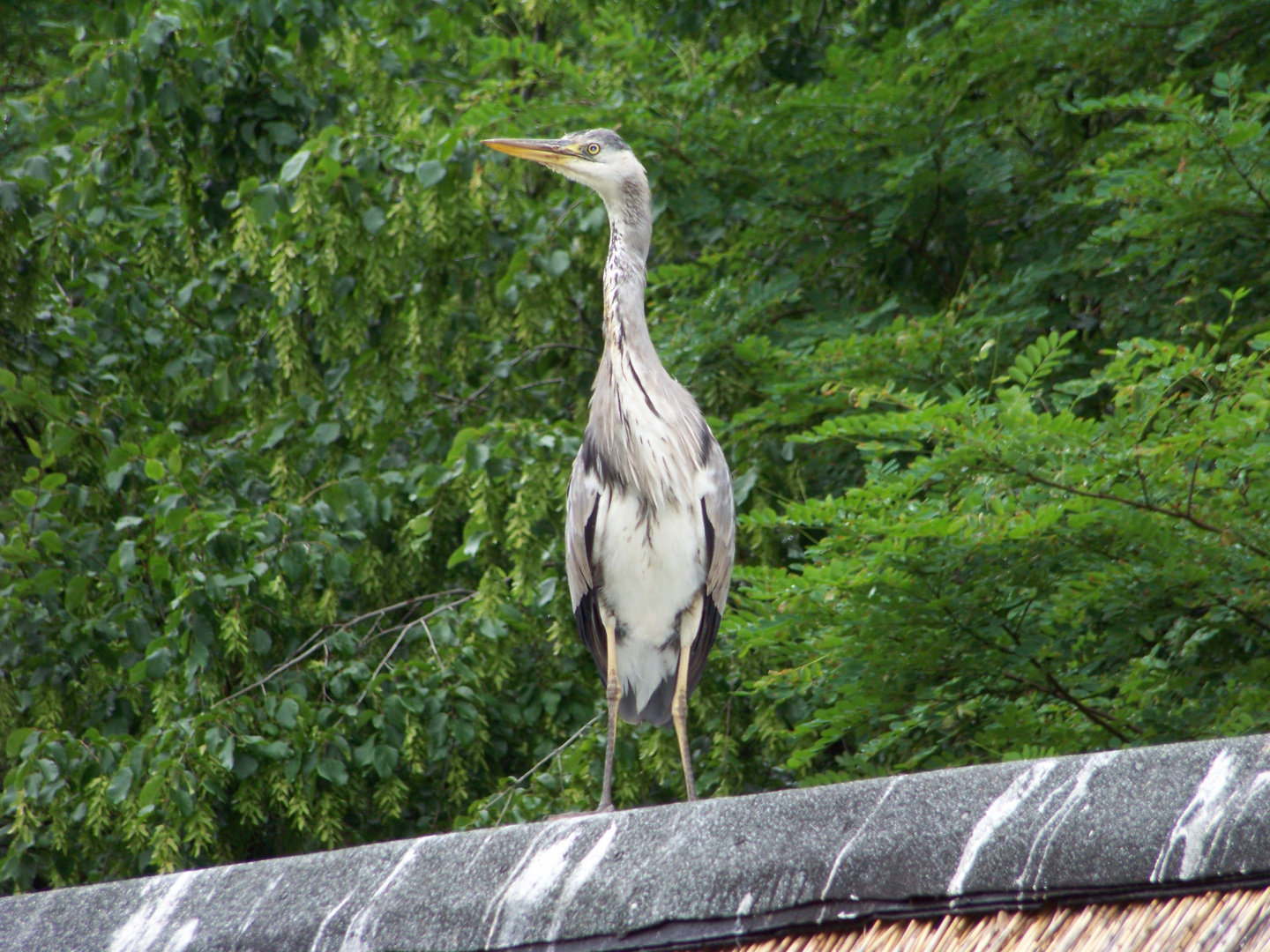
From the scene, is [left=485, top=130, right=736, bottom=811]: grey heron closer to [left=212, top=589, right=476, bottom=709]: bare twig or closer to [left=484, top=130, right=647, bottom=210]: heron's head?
[left=484, top=130, right=647, bottom=210]: heron's head

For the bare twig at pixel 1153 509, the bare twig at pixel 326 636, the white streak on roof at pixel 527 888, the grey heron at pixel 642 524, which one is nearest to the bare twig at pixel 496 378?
the bare twig at pixel 326 636

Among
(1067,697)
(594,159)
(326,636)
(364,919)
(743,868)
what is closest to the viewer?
(743,868)

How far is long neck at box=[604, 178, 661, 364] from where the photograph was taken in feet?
13.7

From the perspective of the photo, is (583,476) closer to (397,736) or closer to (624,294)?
(624,294)

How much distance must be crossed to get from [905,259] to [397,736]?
323 cm

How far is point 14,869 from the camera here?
5844 mm

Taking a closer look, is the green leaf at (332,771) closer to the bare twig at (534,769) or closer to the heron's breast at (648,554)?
the bare twig at (534,769)

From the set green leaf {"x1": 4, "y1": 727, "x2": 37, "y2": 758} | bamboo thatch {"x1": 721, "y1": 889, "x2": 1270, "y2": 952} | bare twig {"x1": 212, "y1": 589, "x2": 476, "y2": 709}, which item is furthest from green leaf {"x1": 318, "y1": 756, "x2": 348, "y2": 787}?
bamboo thatch {"x1": 721, "y1": 889, "x2": 1270, "y2": 952}

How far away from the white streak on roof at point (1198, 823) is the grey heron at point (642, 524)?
210 centimetres

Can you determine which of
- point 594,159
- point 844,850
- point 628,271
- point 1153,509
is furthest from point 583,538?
point 844,850

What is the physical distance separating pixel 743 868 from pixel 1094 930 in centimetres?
53

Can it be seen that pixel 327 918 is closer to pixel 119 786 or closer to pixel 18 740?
pixel 119 786

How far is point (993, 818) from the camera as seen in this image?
193 cm

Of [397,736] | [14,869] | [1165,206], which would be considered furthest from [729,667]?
[14,869]
